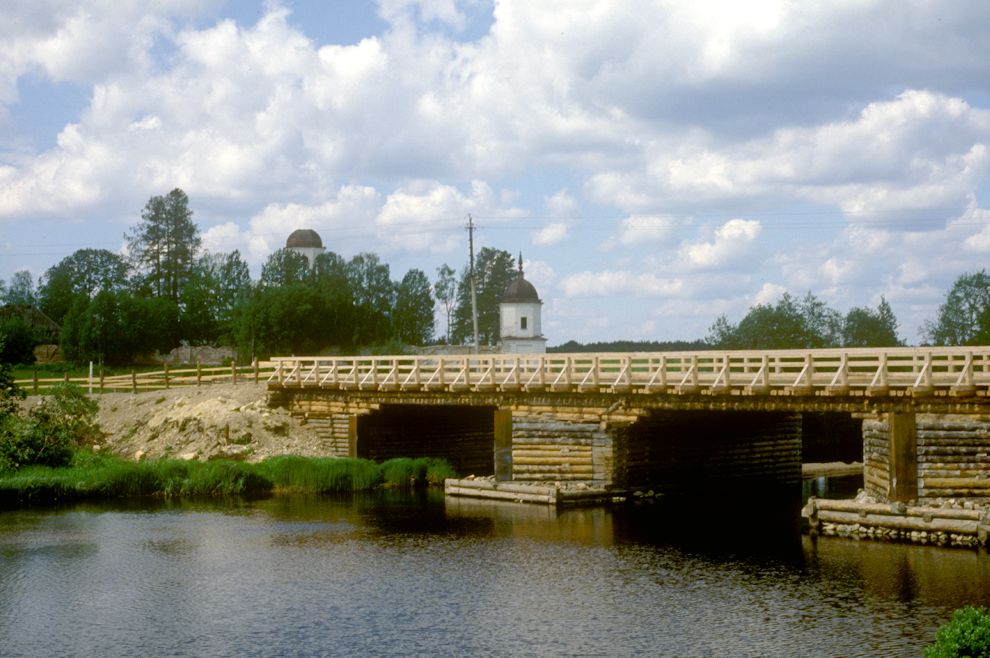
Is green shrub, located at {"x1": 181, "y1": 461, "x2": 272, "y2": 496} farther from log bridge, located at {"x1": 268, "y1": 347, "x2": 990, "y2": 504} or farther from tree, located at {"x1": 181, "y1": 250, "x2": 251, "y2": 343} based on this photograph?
Result: tree, located at {"x1": 181, "y1": 250, "x2": 251, "y2": 343}

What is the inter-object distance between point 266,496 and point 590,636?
26819 millimetres

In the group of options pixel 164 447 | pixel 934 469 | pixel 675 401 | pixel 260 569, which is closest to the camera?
pixel 260 569

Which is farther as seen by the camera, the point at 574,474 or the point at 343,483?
the point at 343,483

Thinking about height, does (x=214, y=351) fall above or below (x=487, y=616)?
above

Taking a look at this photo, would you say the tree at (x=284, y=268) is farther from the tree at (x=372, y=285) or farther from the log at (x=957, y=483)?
the log at (x=957, y=483)

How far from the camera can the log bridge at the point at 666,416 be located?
113 ft

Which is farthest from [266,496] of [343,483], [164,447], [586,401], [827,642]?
[827,642]

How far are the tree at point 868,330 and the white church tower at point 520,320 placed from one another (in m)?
27.0

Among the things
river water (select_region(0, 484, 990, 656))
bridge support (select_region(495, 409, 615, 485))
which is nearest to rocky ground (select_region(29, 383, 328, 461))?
bridge support (select_region(495, 409, 615, 485))

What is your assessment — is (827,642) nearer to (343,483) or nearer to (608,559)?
(608,559)

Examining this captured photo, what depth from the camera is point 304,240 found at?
393 feet

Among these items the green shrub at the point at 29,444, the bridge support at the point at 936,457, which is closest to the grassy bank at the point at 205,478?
the green shrub at the point at 29,444

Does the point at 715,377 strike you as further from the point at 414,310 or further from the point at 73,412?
the point at 414,310

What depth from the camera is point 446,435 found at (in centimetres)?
5784
